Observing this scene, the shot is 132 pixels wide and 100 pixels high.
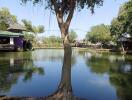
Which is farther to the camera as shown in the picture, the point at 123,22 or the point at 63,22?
the point at 123,22

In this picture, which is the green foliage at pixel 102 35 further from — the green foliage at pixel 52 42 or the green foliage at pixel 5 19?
the green foliage at pixel 5 19

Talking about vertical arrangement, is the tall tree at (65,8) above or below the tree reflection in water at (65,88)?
above

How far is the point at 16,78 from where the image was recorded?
19.4 meters

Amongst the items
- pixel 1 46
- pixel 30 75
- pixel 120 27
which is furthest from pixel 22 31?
pixel 30 75

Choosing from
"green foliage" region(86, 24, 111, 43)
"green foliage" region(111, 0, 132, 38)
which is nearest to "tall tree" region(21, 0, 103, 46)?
"green foliage" region(111, 0, 132, 38)

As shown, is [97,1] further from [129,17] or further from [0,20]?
[0,20]

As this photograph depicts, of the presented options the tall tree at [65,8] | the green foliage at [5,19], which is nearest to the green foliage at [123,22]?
the green foliage at [5,19]

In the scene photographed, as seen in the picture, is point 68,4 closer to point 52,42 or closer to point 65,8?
point 65,8

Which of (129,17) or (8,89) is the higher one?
A: (129,17)

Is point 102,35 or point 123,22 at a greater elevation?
point 123,22

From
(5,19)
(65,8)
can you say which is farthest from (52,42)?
(65,8)

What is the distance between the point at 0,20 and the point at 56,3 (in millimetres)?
46824

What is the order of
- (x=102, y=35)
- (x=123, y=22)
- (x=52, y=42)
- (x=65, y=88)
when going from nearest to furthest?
(x=65, y=88) → (x=123, y=22) → (x=102, y=35) → (x=52, y=42)

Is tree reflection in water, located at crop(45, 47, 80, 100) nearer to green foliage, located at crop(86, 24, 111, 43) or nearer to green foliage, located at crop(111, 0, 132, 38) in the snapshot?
green foliage, located at crop(111, 0, 132, 38)
